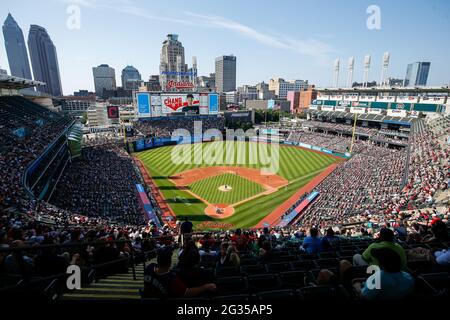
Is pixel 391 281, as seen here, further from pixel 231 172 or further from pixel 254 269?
pixel 231 172

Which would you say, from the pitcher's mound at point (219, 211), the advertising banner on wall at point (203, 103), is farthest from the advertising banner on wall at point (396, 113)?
the pitcher's mound at point (219, 211)

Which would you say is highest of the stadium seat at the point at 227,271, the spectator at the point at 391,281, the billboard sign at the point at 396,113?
the spectator at the point at 391,281

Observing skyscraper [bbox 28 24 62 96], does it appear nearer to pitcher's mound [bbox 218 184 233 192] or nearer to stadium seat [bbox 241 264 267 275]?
pitcher's mound [bbox 218 184 233 192]

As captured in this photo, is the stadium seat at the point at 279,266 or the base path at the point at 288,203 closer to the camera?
the stadium seat at the point at 279,266

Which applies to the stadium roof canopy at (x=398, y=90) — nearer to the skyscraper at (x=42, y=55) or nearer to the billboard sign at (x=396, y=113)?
the billboard sign at (x=396, y=113)

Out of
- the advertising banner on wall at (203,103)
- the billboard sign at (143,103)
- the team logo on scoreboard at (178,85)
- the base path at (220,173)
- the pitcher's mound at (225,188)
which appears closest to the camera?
the base path at (220,173)
